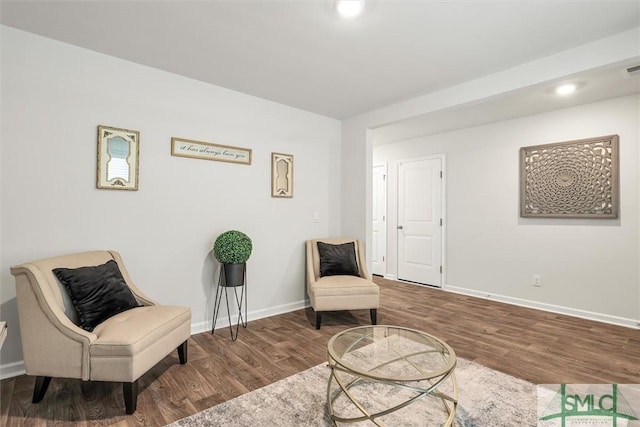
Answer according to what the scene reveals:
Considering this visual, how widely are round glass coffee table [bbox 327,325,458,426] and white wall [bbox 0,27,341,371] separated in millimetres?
1683

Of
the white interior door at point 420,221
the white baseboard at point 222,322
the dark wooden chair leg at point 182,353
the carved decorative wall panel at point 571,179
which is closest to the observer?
the white baseboard at point 222,322

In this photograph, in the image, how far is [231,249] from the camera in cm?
288

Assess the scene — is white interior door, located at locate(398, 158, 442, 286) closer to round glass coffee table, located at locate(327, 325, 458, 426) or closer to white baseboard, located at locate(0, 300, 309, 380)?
white baseboard, located at locate(0, 300, 309, 380)

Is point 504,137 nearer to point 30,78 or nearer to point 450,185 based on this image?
point 450,185

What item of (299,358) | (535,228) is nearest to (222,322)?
(299,358)

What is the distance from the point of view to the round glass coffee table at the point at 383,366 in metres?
1.78

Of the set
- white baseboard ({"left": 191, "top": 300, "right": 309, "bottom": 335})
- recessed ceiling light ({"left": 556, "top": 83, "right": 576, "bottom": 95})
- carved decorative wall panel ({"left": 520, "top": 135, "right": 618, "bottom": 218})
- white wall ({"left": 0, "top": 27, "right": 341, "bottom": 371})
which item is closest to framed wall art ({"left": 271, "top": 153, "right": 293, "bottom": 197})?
white wall ({"left": 0, "top": 27, "right": 341, "bottom": 371})

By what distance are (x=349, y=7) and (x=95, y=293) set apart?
2.45 m

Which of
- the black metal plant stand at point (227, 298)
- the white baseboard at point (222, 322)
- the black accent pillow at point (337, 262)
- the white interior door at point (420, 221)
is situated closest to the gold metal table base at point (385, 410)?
the black metal plant stand at point (227, 298)

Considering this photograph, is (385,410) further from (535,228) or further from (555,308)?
(535,228)

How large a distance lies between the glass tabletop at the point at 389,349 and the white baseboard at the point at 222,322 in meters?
1.65

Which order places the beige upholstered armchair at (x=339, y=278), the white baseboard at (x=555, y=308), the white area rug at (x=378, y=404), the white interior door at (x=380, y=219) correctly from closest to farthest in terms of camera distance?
the white area rug at (x=378, y=404), the beige upholstered armchair at (x=339, y=278), the white baseboard at (x=555, y=308), the white interior door at (x=380, y=219)

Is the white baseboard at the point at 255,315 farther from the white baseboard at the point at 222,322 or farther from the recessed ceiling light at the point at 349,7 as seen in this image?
the recessed ceiling light at the point at 349,7

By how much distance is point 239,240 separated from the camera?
116 inches
